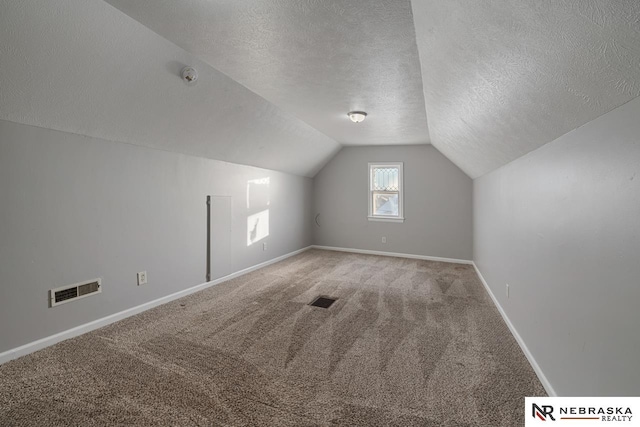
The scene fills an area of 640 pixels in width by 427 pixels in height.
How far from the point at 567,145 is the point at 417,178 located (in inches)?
164

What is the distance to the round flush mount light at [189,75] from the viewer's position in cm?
240

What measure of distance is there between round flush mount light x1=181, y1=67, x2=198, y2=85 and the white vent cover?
6.37ft

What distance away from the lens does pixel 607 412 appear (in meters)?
1.20

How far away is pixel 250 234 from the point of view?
468cm

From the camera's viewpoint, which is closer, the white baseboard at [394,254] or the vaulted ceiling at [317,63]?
the vaulted ceiling at [317,63]

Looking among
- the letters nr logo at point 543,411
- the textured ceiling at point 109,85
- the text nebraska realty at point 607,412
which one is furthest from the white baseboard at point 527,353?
the textured ceiling at point 109,85

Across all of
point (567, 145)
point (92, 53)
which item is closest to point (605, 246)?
point (567, 145)

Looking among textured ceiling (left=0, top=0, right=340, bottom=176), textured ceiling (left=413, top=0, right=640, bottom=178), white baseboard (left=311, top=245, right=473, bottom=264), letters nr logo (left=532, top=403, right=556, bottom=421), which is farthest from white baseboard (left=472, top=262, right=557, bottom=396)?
textured ceiling (left=0, top=0, right=340, bottom=176)

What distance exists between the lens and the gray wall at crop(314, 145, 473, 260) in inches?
214

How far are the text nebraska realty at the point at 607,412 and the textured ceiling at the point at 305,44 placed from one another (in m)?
2.10

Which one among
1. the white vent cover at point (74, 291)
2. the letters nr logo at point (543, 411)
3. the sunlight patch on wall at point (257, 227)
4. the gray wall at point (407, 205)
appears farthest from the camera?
the gray wall at point (407, 205)

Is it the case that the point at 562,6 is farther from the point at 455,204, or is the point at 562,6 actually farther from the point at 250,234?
the point at 455,204

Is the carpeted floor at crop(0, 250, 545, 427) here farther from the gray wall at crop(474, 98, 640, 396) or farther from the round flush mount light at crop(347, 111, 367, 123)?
the round flush mount light at crop(347, 111, 367, 123)

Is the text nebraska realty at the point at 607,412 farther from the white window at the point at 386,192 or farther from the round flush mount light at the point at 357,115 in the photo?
the white window at the point at 386,192
